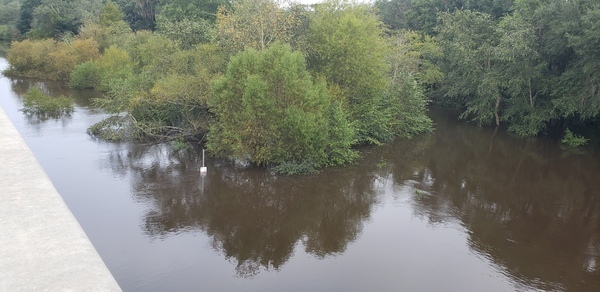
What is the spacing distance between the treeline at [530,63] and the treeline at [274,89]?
4.76 m

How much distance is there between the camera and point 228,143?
2045cm

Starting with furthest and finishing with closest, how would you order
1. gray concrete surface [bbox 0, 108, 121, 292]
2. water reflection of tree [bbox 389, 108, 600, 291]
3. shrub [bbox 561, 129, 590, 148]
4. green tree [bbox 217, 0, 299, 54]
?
shrub [bbox 561, 129, 590, 148]
green tree [bbox 217, 0, 299, 54]
water reflection of tree [bbox 389, 108, 600, 291]
gray concrete surface [bbox 0, 108, 121, 292]

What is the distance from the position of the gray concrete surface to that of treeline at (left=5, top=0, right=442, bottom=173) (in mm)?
10345

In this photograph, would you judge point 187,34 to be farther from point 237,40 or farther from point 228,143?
point 228,143

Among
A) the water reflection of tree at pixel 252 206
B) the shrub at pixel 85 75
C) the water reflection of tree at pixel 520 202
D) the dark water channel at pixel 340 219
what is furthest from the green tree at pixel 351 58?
the shrub at pixel 85 75

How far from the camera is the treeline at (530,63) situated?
2533 centimetres

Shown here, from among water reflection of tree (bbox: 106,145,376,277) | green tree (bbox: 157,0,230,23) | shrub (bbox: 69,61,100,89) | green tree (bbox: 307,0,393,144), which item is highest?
green tree (bbox: 157,0,230,23)

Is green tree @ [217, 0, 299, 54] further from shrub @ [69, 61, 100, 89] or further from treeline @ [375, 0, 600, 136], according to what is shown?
shrub @ [69, 61, 100, 89]

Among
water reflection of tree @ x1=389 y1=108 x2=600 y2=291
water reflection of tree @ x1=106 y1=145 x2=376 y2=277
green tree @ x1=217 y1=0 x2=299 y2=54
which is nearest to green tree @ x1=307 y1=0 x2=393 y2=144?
green tree @ x1=217 y1=0 x2=299 y2=54

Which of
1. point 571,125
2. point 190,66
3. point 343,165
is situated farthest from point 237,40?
point 571,125

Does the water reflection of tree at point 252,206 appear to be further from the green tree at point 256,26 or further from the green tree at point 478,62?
the green tree at point 478,62

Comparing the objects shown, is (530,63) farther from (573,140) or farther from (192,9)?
(192,9)

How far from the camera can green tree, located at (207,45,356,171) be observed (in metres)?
19.6

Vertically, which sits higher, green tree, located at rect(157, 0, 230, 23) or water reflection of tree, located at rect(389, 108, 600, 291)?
green tree, located at rect(157, 0, 230, 23)
